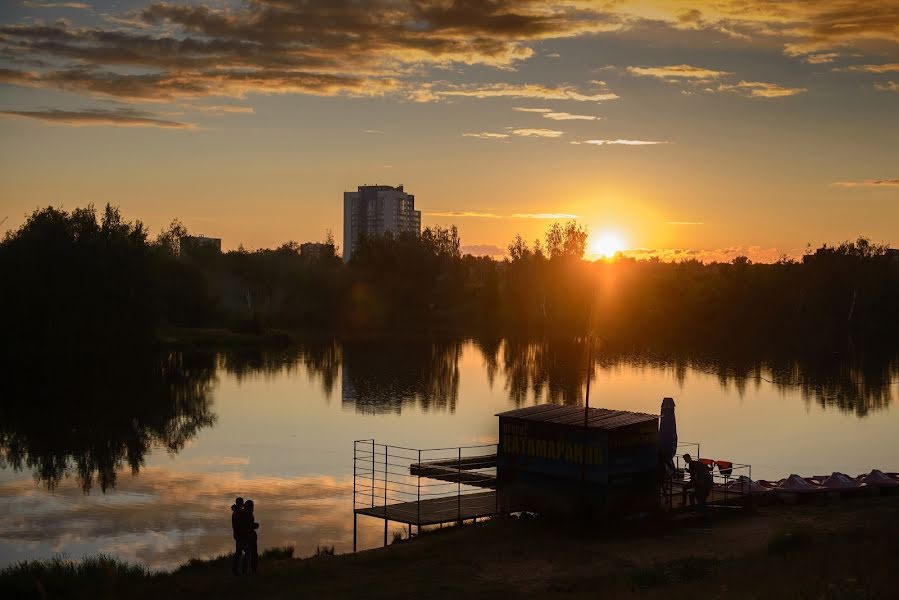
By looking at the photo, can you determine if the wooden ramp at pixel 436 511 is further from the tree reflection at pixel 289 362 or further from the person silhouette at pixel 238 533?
the tree reflection at pixel 289 362

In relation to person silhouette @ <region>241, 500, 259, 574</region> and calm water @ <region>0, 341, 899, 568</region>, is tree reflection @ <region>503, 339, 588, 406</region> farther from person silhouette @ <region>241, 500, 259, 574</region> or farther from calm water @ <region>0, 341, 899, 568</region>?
person silhouette @ <region>241, 500, 259, 574</region>

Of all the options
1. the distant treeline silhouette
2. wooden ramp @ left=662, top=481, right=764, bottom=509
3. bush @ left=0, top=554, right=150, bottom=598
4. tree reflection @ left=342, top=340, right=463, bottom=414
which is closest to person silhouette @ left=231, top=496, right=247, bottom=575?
bush @ left=0, top=554, right=150, bottom=598

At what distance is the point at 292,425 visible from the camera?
2165 inches

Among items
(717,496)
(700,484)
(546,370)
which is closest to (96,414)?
(717,496)

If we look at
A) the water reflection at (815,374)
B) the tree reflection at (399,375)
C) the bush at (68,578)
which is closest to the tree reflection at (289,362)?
the tree reflection at (399,375)

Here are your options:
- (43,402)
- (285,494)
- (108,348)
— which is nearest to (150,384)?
(43,402)

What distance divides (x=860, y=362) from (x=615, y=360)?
25.6 metres

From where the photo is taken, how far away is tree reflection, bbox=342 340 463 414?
211ft

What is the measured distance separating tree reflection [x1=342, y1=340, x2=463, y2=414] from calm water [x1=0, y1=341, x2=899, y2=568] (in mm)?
295

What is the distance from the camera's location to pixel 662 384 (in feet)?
255

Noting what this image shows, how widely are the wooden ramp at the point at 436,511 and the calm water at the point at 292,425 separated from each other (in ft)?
5.68

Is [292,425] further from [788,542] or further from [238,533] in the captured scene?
[788,542]

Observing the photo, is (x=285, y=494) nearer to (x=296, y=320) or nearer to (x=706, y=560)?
(x=706, y=560)

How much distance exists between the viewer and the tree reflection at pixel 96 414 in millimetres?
44469
